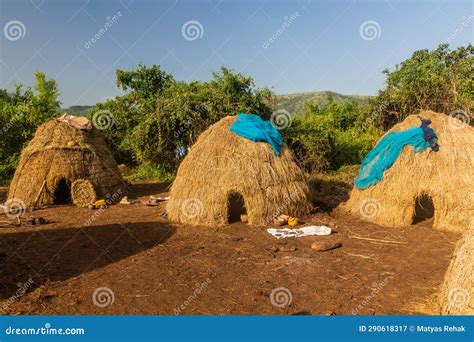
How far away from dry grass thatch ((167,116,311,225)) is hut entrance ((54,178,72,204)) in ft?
15.0

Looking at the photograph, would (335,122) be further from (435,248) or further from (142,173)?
(435,248)

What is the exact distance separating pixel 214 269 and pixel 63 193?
26.7 ft

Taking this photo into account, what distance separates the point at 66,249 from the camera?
7.97 metres

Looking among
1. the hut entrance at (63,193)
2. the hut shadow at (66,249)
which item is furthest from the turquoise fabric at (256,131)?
the hut entrance at (63,193)

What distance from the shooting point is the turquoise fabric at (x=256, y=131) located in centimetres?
986

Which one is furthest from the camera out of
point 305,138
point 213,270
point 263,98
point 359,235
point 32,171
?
point 263,98

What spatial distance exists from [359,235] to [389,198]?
1.28 m

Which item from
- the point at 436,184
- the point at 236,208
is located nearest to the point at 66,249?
the point at 236,208

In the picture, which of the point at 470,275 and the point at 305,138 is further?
the point at 305,138

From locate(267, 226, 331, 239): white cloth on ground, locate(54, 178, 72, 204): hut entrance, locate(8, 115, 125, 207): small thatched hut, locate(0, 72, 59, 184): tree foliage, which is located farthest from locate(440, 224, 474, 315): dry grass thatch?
locate(0, 72, 59, 184): tree foliage

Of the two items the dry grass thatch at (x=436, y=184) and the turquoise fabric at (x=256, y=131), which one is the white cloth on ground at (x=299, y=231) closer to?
the dry grass thatch at (x=436, y=184)

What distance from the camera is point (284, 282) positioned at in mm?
6340

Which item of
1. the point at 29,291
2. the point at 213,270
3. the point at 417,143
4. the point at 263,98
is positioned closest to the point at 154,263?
the point at 213,270

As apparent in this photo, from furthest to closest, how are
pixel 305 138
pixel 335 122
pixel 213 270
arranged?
pixel 335 122 → pixel 305 138 → pixel 213 270
